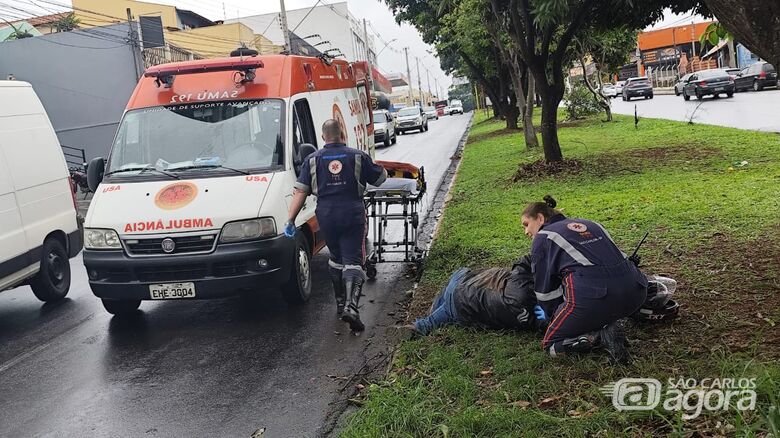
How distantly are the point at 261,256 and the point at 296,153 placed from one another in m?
1.35

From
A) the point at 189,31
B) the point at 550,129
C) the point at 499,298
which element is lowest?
the point at 499,298

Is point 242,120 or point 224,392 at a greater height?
point 242,120

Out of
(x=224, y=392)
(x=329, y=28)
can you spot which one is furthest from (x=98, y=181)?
(x=329, y=28)

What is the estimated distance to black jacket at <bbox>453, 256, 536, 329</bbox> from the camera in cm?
527

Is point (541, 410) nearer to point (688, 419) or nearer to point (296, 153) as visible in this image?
point (688, 419)

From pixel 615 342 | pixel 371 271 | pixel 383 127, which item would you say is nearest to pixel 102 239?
pixel 371 271

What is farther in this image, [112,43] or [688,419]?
[112,43]

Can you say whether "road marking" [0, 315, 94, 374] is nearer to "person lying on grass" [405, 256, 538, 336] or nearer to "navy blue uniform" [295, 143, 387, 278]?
"navy blue uniform" [295, 143, 387, 278]

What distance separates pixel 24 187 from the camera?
8094mm

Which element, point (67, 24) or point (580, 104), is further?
point (67, 24)

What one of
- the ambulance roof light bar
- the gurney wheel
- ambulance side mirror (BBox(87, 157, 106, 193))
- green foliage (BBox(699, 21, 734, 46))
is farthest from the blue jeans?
ambulance side mirror (BBox(87, 157, 106, 193))

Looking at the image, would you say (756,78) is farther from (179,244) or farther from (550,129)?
(179,244)

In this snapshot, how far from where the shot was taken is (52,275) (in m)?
8.55

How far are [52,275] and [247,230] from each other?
10.9 feet
